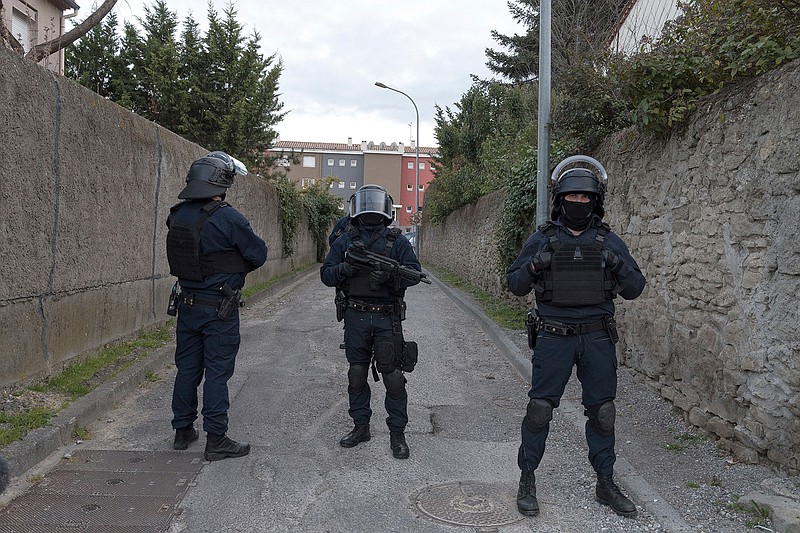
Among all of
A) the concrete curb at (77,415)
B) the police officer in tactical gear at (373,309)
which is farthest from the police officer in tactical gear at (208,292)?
the concrete curb at (77,415)

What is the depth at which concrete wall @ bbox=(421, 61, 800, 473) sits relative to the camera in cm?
392

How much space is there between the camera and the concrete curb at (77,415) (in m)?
4.09

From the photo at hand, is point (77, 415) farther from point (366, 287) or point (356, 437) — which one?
point (366, 287)

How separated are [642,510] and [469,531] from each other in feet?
3.45

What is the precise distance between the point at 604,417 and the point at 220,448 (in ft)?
8.13

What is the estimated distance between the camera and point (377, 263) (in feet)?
14.8

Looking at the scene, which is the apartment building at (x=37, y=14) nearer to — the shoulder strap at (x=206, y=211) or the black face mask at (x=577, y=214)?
the shoulder strap at (x=206, y=211)

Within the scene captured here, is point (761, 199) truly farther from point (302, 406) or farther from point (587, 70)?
point (302, 406)

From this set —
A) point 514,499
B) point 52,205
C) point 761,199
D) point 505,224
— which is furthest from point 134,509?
point 505,224

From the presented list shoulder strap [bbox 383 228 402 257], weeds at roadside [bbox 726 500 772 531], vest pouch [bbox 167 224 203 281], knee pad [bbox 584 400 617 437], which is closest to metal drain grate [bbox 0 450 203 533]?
vest pouch [bbox 167 224 203 281]

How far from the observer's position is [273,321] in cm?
1107

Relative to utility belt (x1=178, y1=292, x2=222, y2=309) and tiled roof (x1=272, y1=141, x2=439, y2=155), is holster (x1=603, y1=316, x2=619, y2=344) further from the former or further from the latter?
tiled roof (x1=272, y1=141, x2=439, y2=155)

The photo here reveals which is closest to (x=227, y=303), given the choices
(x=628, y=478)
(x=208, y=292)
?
(x=208, y=292)

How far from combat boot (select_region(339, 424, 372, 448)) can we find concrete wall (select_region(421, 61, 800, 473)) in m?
2.43
